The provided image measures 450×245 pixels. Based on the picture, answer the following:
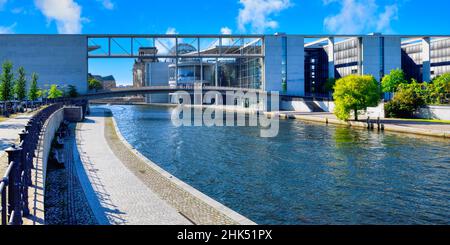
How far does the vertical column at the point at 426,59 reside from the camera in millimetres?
85062

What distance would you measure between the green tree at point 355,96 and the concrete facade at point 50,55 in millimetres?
50266

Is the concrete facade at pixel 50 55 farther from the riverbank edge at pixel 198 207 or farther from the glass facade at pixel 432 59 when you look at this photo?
the glass facade at pixel 432 59

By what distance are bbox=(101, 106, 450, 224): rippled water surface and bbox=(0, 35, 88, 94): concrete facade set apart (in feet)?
165

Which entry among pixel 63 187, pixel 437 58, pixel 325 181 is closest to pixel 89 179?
pixel 63 187

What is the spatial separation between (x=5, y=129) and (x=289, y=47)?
206 ft

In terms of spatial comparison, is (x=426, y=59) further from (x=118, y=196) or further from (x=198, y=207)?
(x=118, y=196)

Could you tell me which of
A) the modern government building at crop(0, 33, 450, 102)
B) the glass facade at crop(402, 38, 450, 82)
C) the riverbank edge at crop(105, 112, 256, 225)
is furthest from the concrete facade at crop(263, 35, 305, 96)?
the riverbank edge at crop(105, 112, 256, 225)

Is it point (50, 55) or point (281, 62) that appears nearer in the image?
point (50, 55)

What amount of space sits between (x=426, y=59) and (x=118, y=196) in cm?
8635

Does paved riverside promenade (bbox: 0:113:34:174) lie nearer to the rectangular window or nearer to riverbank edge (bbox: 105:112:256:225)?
riverbank edge (bbox: 105:112:256:225)

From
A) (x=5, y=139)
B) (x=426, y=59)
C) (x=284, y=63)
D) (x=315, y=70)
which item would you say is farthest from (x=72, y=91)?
(x=426, y=59)

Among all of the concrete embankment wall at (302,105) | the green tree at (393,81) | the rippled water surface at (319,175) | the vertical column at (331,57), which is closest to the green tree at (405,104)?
the rippled water surface at (319,175)

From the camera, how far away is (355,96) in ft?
155
